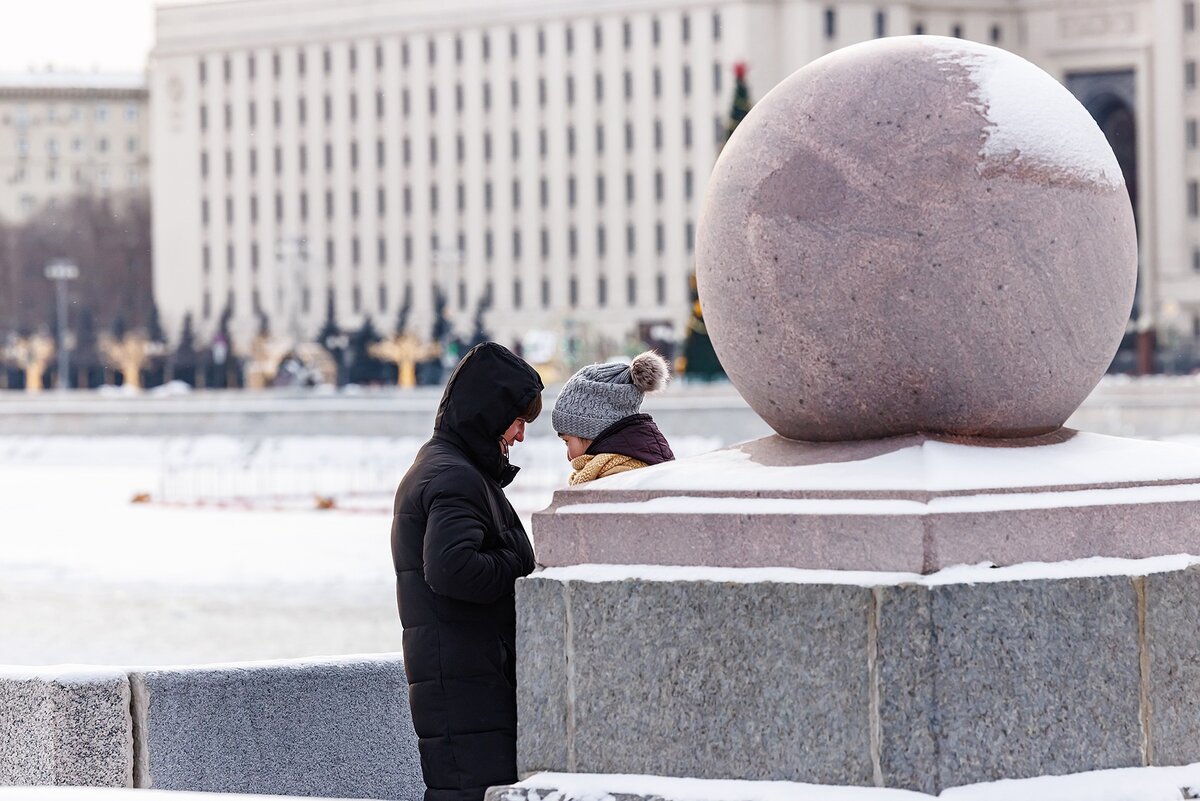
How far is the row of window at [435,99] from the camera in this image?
299ft

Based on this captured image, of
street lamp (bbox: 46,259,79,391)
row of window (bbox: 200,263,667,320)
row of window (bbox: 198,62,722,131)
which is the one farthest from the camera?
row of window (bbox: 198,62,722,131)

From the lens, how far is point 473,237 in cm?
9488

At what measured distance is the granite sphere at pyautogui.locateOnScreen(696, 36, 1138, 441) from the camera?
3.85m

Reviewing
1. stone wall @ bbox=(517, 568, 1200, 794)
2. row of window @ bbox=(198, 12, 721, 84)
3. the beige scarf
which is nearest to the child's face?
the beige scarf

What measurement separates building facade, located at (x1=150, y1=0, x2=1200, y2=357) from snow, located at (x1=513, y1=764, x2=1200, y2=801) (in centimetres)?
7884

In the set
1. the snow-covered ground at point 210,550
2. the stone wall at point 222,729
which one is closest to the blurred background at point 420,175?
the snow-covered ground at point 210,550

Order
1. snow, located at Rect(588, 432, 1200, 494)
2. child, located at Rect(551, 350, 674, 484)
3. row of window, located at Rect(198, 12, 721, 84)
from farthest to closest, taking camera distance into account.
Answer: row of window, located at Rect(198, 12, 721, 84) → child, located at Rect(551, 350, 674, 484) → snow, located at Rect(588, 432, 1200, 494)

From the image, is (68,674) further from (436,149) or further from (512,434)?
(436,149)

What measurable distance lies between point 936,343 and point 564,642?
1039 millimetres

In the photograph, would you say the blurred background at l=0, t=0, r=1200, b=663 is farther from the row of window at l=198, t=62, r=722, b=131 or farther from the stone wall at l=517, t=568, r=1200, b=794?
the stone wall at l=517, t=568, r=1200, b=794

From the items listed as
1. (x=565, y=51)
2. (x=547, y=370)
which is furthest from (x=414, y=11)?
(x=547, y=370)

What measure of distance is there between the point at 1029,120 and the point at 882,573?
1.12 meters

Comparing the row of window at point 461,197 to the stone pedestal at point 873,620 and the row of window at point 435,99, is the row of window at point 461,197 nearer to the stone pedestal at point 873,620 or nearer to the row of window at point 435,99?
Result: the row of window at point 435,99

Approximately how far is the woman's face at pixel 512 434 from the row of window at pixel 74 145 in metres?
115
